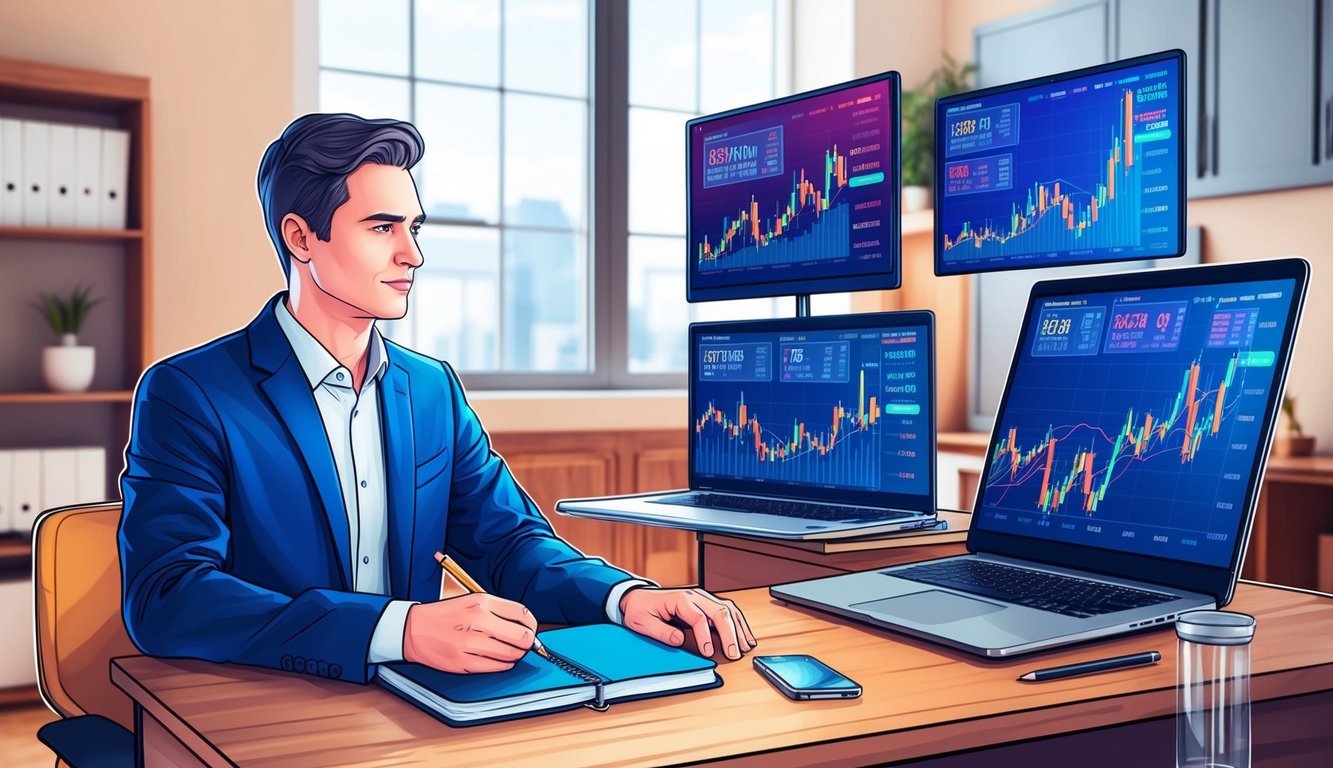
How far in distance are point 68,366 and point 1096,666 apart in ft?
10.3

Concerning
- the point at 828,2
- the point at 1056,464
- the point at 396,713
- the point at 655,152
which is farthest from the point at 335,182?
the point at 828,2

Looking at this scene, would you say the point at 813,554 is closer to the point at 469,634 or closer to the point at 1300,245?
the point at 469,634

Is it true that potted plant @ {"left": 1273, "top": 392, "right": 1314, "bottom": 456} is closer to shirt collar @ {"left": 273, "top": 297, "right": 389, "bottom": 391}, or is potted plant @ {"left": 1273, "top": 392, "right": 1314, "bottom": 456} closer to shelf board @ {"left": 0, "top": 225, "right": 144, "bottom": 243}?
shirt collar @ {"left": 273, "top": 297, "right": 389, "bottom": 391}

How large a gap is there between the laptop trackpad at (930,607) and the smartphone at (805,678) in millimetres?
167

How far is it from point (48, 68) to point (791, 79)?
3.08 meters

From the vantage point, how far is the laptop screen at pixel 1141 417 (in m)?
1.18

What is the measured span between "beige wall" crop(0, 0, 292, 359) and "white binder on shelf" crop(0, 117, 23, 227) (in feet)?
1.16

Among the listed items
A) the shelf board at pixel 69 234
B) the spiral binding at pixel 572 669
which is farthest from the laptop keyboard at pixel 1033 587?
the shelf board at pixel 69 234

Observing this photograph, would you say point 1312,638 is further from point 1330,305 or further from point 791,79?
point 791,79

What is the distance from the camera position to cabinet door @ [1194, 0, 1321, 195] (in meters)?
3.40

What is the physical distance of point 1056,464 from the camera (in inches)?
53.7

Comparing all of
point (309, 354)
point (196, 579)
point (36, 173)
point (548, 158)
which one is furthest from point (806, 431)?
point (548, 158)

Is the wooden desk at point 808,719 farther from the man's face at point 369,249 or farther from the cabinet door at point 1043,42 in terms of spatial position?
the cabinet door at point 1043,42

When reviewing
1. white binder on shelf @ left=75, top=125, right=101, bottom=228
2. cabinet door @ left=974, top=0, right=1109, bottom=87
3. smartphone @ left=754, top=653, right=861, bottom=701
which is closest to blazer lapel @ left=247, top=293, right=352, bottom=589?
smartphone @ left=754, top=653, right=861, bottom=701
